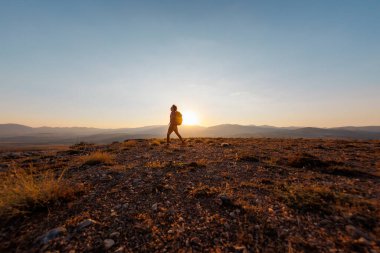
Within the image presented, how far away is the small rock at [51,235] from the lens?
144 inches

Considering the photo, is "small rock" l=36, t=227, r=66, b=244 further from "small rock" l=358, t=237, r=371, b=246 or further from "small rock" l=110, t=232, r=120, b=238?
"small rock" l=358, t=237, r=371, b=246

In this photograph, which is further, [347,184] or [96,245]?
[347,184]

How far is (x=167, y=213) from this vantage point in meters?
4.59

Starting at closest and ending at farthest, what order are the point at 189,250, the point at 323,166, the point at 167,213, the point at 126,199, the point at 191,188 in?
the point at 189,250 < the point at 167,213 < the point at 126,199 < the point at 191,188 < the point at 323,166

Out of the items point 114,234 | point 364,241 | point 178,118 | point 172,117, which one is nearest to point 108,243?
point 114,234

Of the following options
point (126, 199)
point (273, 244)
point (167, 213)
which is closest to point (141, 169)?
point (126, 199)

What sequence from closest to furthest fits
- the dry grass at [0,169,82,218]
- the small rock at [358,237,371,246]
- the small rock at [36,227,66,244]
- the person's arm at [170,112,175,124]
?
the small rock at [358,237,371,246]
the small rock at [36,227,66,244]
the dry grass at [0,169,82,218]
the person's arm at [170,112,175,124]

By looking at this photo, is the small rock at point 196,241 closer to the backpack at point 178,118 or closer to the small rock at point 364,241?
the small rock at point 364,241

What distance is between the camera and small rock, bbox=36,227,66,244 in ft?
12.0

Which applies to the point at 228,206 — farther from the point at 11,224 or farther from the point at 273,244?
the point at 11,224

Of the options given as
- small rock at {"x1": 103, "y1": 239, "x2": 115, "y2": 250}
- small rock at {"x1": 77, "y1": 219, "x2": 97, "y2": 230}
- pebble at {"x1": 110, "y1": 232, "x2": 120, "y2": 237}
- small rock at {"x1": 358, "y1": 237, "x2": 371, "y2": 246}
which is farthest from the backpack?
small rock at {"x1": 358, "y1": 237, "x2": 371, "y2": 246}

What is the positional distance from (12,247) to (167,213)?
2752 mm

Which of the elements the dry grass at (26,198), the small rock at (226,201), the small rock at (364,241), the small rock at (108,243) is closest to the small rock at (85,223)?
the small rock at (108,243)

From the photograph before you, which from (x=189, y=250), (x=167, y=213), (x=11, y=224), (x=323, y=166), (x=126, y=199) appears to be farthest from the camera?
(x=323, y=166)
